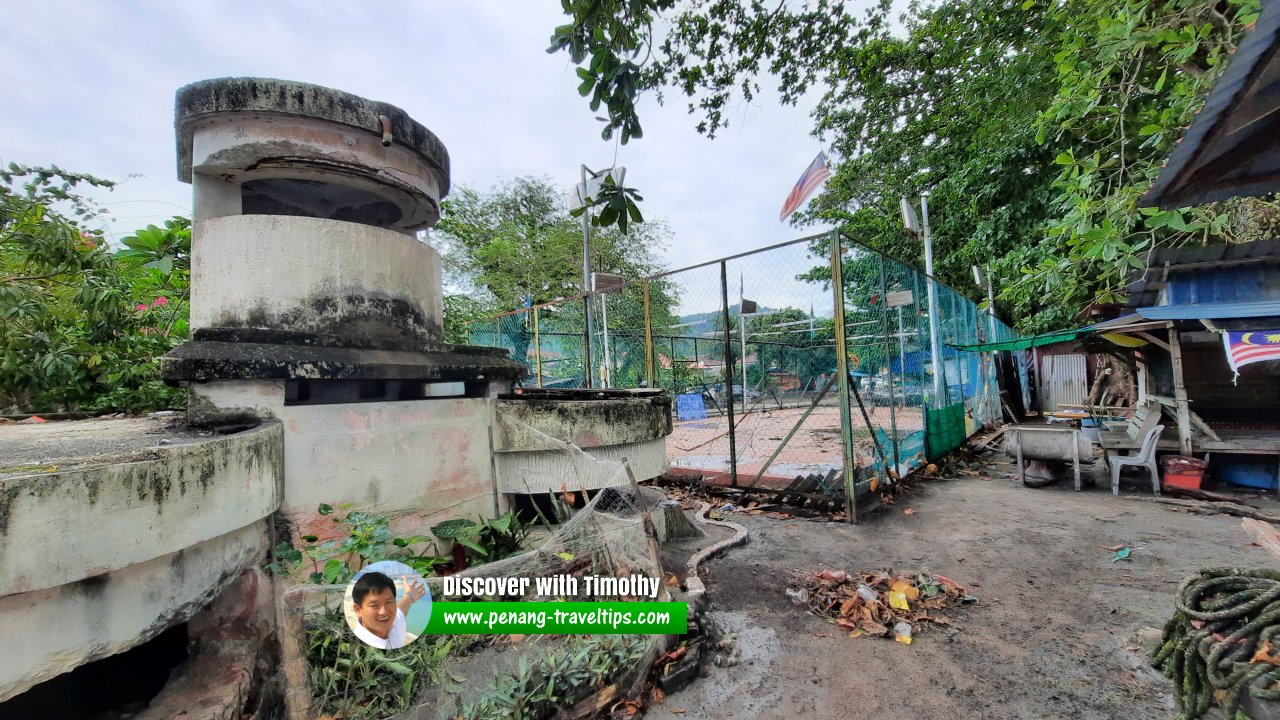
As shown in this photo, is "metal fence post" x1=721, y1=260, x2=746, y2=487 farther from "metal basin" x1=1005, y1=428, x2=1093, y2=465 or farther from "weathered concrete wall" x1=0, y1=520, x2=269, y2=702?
"weathered concrete wall" x1=0, y1=520, x2=269, y2=702

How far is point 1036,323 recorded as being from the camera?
1148 cm

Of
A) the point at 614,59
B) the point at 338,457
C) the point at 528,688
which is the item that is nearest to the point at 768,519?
the point at 528,688

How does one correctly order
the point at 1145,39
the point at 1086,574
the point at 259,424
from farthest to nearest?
the point at 1145,39
the point at 1086,574
the point at 259,424

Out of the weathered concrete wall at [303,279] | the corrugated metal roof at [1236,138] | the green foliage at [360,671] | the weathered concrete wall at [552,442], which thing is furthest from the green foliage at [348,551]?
the corrugated metal roof at [1236,138]

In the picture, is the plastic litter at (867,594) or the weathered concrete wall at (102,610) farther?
the plastic litter at (867,594)

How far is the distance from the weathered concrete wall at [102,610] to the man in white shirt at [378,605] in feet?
1.72

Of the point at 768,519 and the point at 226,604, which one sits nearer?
the point at 226,604

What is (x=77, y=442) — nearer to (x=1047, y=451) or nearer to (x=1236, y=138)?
(x=1236, y=138)

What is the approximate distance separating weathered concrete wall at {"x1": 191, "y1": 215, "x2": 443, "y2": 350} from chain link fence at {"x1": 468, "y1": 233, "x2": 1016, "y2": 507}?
358 cm

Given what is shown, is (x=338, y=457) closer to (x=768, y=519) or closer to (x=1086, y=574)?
(x=768, y=519)

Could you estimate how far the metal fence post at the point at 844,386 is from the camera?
4820 millimetres

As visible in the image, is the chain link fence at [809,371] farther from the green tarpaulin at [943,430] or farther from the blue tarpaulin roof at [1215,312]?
the blue tarpaulin roof at [1215,312]

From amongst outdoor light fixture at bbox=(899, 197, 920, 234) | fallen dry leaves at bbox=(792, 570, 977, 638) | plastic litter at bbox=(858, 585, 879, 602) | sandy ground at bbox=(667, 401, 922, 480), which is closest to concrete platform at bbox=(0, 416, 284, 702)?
fallen dry leaves at bbox=(792, 570, 977, 638)

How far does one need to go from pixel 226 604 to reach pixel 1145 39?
279 inches
